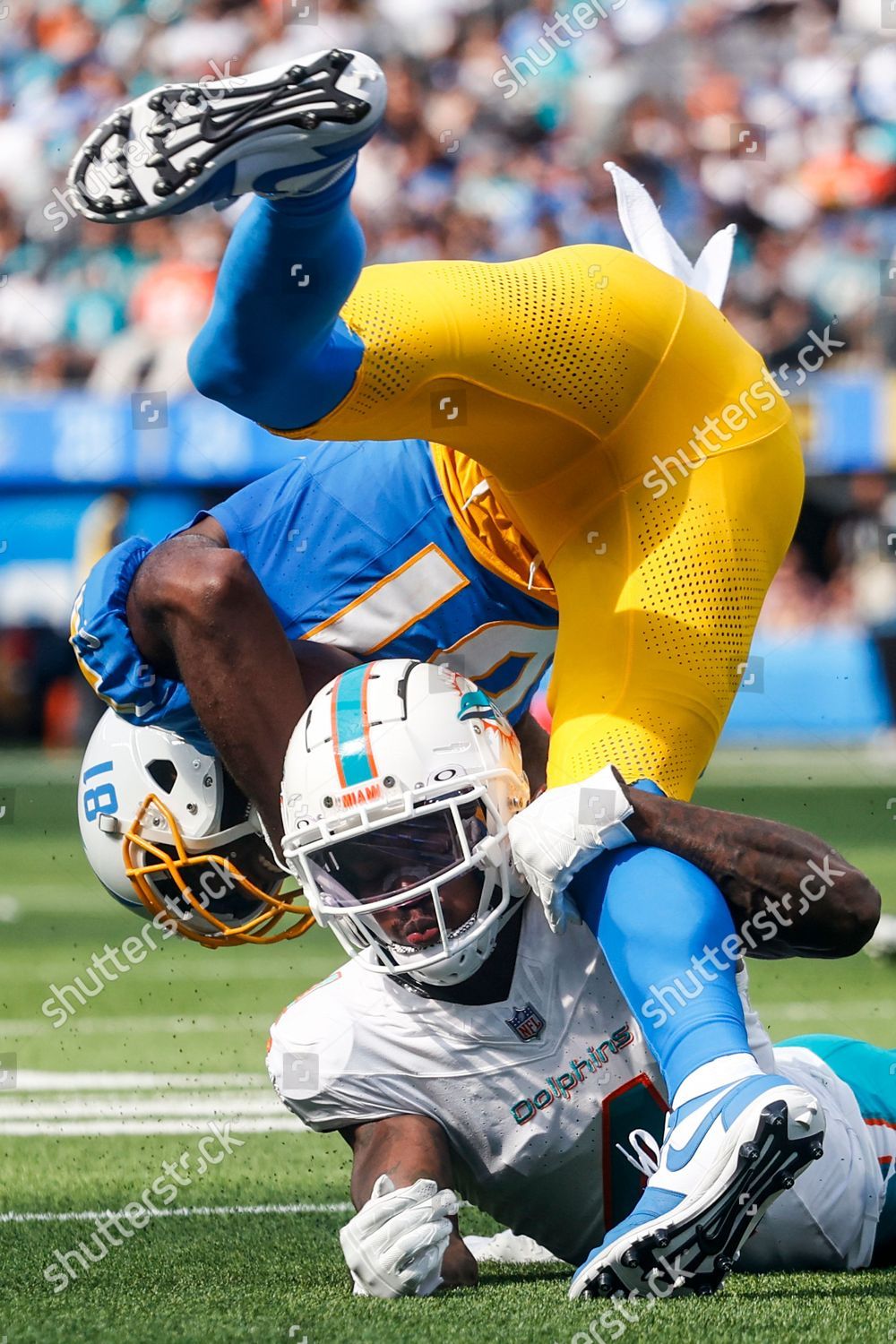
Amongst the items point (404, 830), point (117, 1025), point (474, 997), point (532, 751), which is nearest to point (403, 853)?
point (404, 830)

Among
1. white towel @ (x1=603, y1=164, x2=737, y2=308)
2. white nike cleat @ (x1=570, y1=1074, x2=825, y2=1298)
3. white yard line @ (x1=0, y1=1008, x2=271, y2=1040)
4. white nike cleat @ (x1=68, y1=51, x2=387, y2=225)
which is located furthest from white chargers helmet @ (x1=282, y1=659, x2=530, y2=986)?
white yard line @ (x1=0, y1=1008, x2=271, y2=1040)

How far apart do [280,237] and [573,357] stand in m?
0.47

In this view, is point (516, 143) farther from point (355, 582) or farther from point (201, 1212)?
point (201, 1212)

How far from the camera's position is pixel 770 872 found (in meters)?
2.22

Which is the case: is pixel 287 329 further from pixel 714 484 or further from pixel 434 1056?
pixel 434 1056

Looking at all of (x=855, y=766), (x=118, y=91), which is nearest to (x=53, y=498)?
(x=118, y=91)

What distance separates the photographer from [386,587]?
9.30 ft

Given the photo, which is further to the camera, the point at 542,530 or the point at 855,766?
the point at 855,766

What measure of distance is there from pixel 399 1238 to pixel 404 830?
1.64 feet

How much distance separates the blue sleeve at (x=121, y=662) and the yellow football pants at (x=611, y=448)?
588 millimetres

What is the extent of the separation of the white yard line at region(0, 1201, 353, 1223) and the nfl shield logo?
2.69ft

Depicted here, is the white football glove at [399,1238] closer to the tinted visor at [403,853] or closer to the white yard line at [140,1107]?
the tinted visor at [403,853]

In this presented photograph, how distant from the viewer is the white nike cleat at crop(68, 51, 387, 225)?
77.0 inches

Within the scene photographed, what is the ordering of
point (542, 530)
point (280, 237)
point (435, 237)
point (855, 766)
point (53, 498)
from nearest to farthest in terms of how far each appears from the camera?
1. point (280, 237)
2. point (542, 530)
3. point (435, 237)
4. point (53, 498)
5. point (855, 766)
